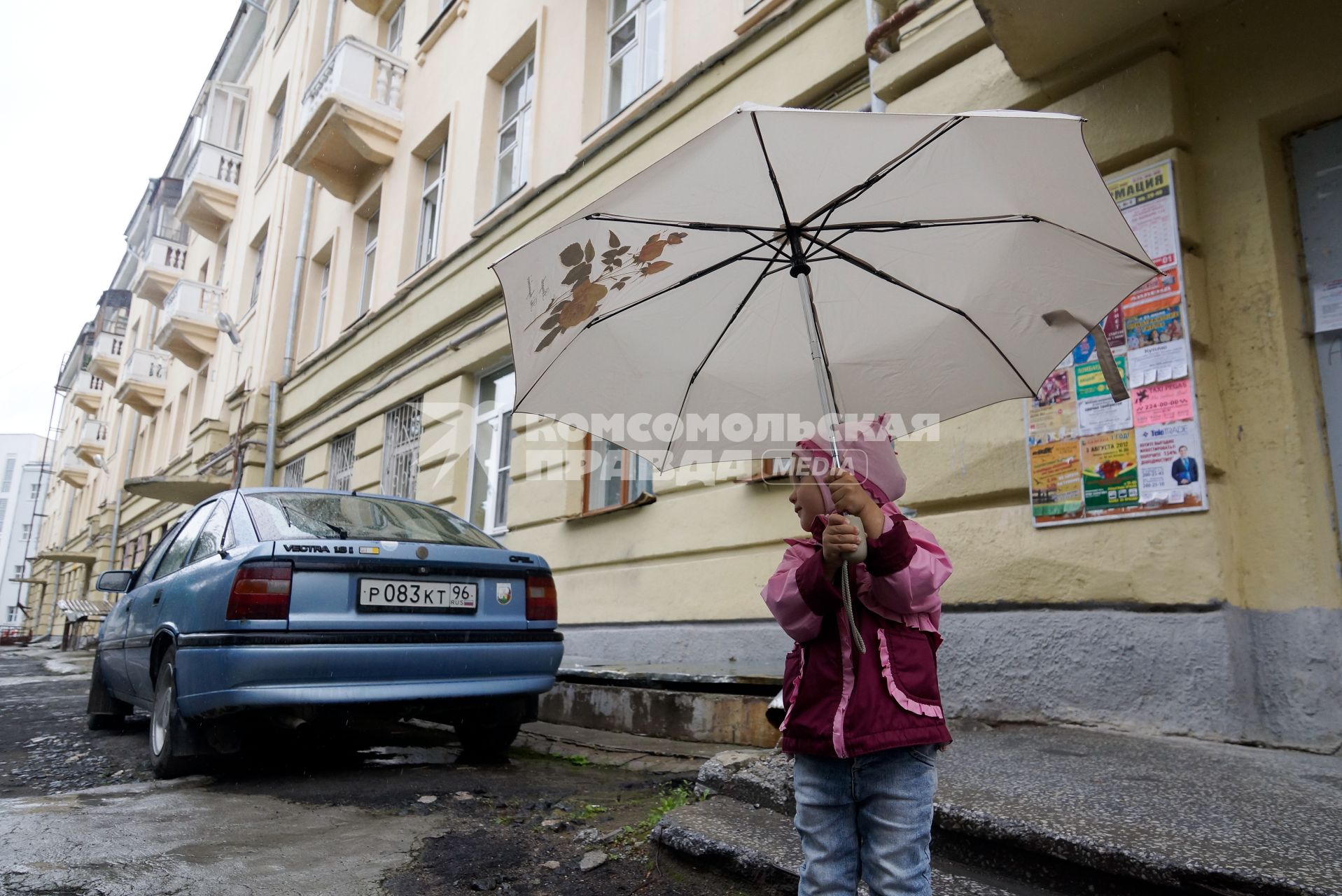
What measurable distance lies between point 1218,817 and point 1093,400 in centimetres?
202

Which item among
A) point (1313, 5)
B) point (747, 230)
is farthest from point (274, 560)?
point (1313, 5)

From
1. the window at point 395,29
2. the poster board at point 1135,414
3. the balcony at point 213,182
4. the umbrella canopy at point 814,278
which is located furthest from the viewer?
the balcony at point 213,182

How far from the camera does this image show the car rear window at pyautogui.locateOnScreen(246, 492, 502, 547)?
411 centimetres

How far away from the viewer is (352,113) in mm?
11742

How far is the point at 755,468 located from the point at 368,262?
9.67 m

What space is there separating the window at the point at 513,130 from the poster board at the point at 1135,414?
7.09 metres

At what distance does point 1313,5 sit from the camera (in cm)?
363

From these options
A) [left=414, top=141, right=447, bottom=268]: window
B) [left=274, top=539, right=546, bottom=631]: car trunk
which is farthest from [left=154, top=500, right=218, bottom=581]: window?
[left=414, top=141, right=447, bottom=268]: window

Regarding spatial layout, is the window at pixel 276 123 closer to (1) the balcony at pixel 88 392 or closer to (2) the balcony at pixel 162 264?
(2) the balcony at pixel 162 264

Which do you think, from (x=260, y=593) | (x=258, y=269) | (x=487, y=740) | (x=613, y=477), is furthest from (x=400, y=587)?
(x=258, y=269)

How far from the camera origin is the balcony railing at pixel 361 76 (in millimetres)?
11727

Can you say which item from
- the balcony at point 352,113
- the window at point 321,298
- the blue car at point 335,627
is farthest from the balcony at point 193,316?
the blue car at point 335,627

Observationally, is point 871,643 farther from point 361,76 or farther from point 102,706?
point 361,76

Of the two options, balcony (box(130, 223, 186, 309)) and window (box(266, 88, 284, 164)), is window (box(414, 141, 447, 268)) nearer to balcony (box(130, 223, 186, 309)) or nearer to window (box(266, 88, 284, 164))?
window (box(266, 88, 284, 164))
